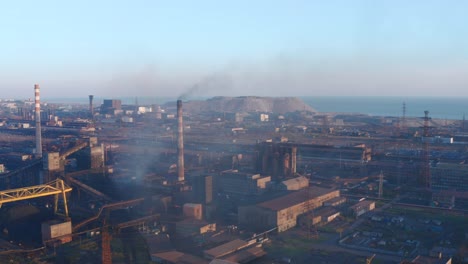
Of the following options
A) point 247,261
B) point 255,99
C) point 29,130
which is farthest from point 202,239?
point 255,99

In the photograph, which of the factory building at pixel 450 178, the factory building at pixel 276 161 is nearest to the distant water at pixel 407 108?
the factory building at pixel 450 178

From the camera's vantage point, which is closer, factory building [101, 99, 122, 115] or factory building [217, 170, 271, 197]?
factory building [217, 170, 271, 197]

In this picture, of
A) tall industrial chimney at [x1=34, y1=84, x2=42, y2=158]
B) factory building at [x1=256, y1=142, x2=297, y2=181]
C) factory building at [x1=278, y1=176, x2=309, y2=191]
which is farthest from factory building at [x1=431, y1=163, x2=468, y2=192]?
tall industrial chimney at [x1=34, y1=84, x2=42, y2=158]

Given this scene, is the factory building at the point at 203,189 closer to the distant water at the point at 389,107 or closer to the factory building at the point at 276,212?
the factory building at the point at 276,212

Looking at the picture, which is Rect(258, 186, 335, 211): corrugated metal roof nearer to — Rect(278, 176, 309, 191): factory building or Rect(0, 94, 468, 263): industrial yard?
Rect(0, 94, 468, 263): industrial yard

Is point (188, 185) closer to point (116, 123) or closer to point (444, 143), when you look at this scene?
point (444, 143)

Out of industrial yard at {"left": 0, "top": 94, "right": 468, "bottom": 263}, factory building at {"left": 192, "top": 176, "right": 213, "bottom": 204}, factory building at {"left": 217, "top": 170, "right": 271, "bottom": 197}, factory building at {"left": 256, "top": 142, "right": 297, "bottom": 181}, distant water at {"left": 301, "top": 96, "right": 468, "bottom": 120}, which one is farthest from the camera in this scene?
distant water at {"left": 301, "top": 96, "right": 468, "bottom": 120}

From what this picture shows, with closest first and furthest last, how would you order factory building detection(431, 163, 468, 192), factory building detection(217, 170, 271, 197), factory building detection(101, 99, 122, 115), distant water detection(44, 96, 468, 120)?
factory building detection(217, 170, 271, 197) → factory building detection(431, 163, 468, 192) → factory building detection(101, 99, 122, 115) → distant water detection(44, 96, 468, 120)

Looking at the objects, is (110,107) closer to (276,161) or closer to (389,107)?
(276,161)
